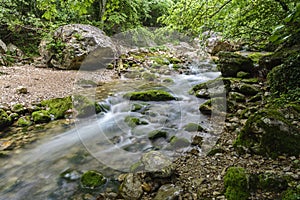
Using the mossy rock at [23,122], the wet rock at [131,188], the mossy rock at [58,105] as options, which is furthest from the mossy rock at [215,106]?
the mossy rock at [23,122]

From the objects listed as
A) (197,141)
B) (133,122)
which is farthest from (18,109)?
(197,141)

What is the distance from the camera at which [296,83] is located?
138 inches

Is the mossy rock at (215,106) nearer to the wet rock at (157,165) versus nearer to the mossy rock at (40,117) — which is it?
the wet rock at (157,165)

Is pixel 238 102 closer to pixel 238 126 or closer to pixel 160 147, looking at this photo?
pixel 238 126

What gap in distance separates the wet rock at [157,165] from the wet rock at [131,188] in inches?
8.1

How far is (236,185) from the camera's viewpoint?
218 centimetres

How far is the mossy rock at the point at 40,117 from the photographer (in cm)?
496

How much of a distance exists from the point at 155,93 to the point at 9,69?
19.9ft

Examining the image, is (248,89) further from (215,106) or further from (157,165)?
(157,165)

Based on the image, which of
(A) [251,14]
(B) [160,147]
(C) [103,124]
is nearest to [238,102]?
(A) [251,14]

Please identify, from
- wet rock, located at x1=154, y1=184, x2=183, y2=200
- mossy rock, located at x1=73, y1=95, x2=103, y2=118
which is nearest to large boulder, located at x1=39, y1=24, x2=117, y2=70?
mossy rock, located at x1=73, y1=95, x2=103, y2=118

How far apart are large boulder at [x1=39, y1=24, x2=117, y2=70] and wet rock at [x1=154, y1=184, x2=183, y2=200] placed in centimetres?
778

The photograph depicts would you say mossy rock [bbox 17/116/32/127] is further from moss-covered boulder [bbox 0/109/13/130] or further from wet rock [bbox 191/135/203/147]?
wet rock [bbox 191/135/203/147]

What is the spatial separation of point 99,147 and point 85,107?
5.68 feet
